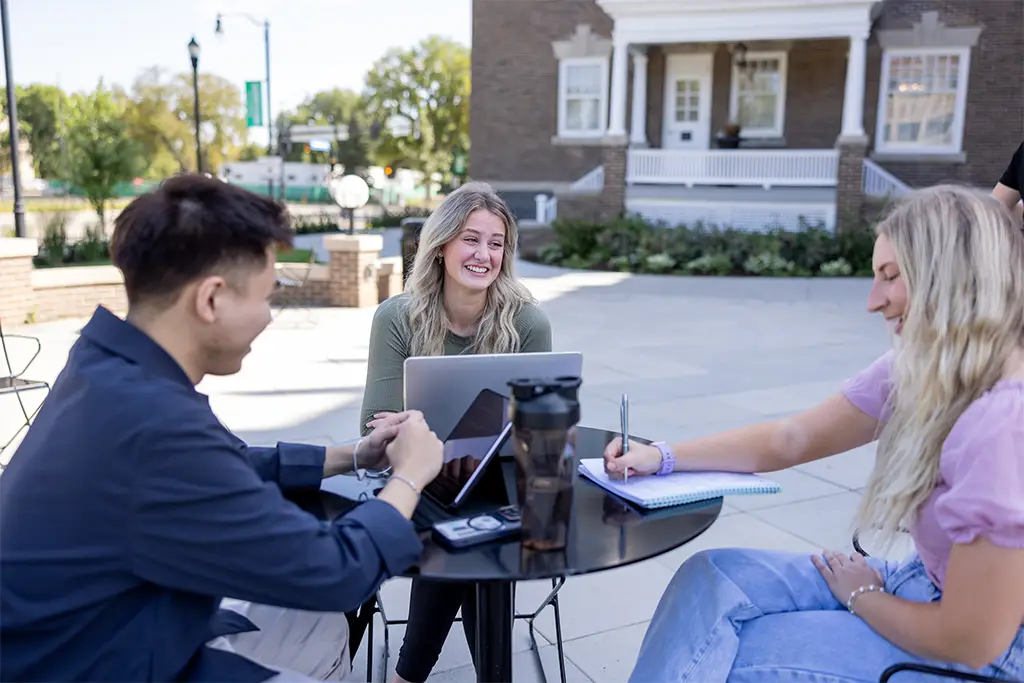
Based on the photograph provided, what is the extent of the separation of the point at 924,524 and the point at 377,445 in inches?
47.5

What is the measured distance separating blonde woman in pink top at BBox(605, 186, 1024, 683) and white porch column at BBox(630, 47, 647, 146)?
57.2 feet

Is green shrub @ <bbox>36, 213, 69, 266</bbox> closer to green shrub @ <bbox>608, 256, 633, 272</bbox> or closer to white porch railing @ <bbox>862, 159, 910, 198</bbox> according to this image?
green shrub @ <bbox>608, 256, 633, 272</bbox>

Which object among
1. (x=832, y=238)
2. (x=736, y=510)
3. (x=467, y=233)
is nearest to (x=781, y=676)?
(x=467, y=233)

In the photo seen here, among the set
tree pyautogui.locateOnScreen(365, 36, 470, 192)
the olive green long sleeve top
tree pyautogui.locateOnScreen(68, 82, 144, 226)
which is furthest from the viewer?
tree pyautogui.locateOnScreen(365, 36, 470, 192)

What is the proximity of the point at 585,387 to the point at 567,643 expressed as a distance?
3761 millimetres

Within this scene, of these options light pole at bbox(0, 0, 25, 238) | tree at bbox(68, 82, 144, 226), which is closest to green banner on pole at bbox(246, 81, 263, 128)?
tree at bbox(68, 82, 144, 226)

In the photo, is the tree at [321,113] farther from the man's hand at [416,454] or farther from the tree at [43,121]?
the man's hand at [416,454]

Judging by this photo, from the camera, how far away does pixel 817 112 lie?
17.7 m

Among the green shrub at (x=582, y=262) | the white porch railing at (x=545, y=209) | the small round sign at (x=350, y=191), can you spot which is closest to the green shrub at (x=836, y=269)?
the green shrub at (x=582, y=262)

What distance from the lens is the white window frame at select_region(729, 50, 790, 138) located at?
17.8 meters

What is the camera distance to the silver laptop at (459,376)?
2.02m

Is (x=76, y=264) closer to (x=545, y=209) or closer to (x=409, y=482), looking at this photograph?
(x=545, y=209)

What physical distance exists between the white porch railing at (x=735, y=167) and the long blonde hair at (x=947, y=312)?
15789 millimetres

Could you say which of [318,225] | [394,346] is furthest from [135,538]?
[318,225]
